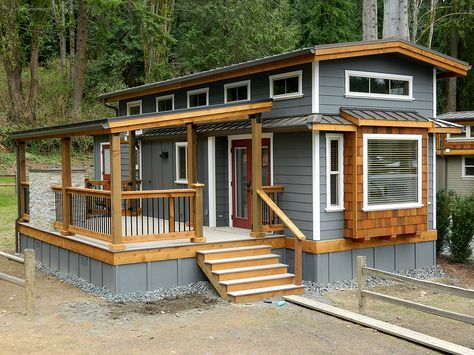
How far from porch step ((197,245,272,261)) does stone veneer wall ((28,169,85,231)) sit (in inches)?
167

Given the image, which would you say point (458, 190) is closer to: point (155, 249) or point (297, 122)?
point (297, 122)

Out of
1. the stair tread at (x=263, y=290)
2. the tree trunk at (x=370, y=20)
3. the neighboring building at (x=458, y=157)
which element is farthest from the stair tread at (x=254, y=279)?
the neighboring building at (x=458, y=157)

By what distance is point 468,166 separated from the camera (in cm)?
2547

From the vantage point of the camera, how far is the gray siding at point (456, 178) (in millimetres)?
25328

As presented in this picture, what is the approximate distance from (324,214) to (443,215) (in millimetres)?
4196

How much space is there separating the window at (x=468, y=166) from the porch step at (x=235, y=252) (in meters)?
17.6

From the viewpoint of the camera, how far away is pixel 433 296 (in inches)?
418

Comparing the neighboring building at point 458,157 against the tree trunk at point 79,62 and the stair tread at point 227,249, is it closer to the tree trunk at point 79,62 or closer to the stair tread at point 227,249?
the stair tread at point 227,249

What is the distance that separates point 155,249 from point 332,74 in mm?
4598

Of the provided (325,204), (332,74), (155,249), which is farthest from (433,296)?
(155,249)

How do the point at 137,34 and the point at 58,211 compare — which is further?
the point at 137,34

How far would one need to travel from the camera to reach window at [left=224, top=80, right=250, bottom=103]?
12359mm

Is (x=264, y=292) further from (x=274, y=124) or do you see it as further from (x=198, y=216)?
(x=274, y=124)

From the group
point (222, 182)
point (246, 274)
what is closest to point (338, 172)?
point (246, 274)
